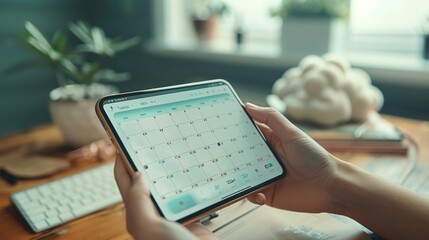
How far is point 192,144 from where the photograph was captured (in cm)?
53

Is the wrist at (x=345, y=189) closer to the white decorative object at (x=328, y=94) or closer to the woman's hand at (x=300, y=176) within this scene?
the woman's hand at (x=300, y=176)

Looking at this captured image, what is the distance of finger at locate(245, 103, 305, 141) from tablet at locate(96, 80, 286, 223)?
0.02 m

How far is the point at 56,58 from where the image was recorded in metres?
0.85

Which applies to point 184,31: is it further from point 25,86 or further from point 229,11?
point 25,86

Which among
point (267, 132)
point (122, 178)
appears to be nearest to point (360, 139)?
point (267, 132)

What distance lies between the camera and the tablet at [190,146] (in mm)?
472

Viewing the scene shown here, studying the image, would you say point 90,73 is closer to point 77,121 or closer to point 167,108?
point 77,121

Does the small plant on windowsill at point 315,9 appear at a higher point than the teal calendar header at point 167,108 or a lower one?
higher

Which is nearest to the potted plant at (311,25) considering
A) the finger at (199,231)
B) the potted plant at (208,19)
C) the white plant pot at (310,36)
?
the white plant pot at (310,36)

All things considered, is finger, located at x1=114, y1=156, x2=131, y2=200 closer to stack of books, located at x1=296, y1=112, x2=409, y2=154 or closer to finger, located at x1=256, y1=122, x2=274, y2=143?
finger, located at x1=256, y1=122, x2=274, y2=143

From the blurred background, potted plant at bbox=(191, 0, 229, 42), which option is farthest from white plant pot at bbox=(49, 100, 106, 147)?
potted plant at bbox=(191, 0, 229, 42)

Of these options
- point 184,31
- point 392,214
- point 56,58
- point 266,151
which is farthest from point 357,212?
point 184,31

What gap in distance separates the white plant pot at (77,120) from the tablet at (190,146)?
36cm

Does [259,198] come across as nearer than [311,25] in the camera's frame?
Yes
